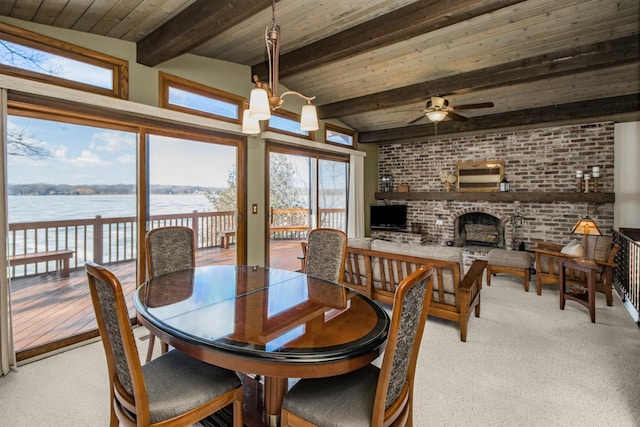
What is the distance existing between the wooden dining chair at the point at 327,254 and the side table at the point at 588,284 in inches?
111

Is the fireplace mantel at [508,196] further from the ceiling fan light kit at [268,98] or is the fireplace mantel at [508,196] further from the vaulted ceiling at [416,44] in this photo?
the ceiling fan light kit at [268,98]

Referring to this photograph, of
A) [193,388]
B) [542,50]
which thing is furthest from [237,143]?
[542,50]


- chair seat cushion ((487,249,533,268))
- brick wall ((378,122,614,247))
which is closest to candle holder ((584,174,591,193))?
brick wall ((378,122,614,247))

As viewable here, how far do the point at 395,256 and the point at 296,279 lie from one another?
130cm

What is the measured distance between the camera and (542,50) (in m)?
3.69

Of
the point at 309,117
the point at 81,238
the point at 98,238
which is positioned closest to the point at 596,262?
the point at 309,117

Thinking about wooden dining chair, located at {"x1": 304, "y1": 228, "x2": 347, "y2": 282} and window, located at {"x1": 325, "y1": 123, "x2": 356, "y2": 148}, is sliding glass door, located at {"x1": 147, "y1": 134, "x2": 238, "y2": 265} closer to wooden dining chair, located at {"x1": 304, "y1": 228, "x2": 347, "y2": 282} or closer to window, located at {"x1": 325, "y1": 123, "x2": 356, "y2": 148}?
wooden dining chair, located at {"x1": 304, "y1": 228, "x2": 347, "y2": 282}

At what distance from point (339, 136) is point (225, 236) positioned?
3.27m

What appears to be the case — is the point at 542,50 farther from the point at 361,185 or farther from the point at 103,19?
the point at 103,19

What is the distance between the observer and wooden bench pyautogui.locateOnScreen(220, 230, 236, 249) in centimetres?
429

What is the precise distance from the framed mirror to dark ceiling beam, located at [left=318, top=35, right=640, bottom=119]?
2.62 m

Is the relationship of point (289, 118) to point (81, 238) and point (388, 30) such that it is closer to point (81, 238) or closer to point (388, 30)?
point (388, 30)

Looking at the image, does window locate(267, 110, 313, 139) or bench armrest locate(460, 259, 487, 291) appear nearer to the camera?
bench armrest locate(460, 259, 487, 291)

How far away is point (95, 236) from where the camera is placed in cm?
310
